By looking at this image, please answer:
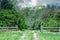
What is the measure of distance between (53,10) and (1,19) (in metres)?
8.35

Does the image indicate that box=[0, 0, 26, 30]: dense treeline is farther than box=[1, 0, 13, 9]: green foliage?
No

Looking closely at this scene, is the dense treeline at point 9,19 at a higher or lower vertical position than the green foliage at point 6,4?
lower

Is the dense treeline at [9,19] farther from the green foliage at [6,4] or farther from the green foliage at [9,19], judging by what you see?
the green foliage at [6,4]

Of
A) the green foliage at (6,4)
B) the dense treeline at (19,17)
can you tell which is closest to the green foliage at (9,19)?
the dense treeline at (19,17)

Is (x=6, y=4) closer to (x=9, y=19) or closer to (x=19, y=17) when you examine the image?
(x=19, y=17)

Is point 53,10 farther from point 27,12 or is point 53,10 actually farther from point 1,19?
point 27,12

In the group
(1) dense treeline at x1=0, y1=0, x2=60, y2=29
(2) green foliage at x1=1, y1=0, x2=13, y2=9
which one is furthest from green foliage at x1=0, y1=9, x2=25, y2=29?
(2) green foliage at x1=1, y1=0, x2=13, y2=9

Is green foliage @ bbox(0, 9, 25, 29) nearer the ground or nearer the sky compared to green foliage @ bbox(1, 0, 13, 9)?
nearer the ground

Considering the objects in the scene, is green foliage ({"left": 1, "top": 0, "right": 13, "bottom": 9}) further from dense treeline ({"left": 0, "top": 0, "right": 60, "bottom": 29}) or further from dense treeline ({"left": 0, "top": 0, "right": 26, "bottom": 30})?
dense treeline ({"left": 0, "top": 0, "right": 26, "bottom": 30})

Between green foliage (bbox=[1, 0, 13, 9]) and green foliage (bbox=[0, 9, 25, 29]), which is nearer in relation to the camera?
green foliage (bbox=[0, 9, 25, 29])

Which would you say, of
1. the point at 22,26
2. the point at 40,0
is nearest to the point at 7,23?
the point at 22,26

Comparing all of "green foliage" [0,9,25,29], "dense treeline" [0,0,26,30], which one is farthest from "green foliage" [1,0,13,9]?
"green foliage" [0,9,25,29]

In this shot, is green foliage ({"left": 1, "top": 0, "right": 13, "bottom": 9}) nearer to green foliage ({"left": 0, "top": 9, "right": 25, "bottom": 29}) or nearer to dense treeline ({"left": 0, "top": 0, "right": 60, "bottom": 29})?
dense treeline ({"left": 0, "top": 0, "right": 60, "bottom": 29})

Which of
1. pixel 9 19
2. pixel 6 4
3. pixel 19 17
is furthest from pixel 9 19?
pixel 6 4
